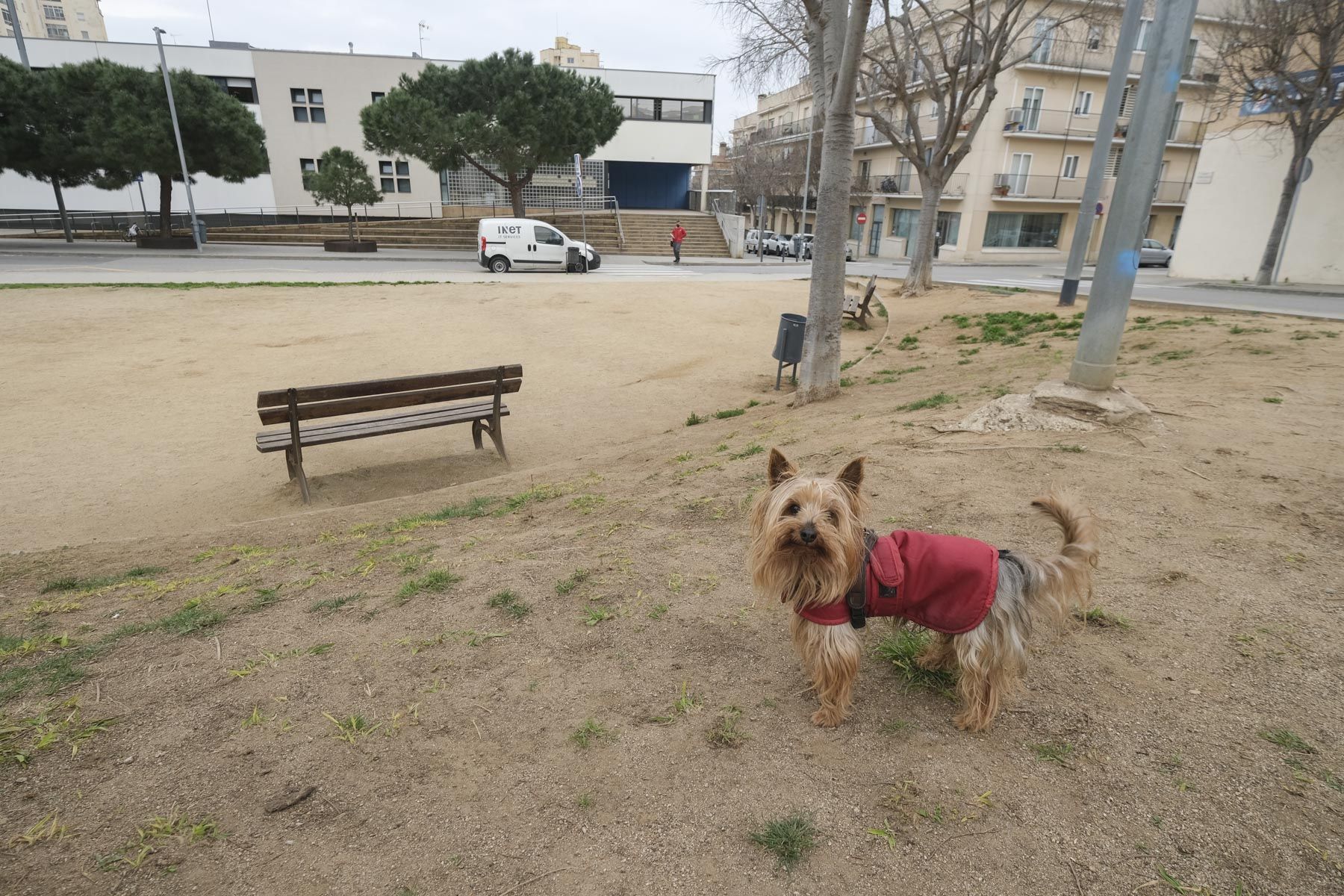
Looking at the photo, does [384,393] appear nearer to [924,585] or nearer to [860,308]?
[924,585]

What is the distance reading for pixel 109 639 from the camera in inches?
136

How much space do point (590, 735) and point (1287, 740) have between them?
262 cm

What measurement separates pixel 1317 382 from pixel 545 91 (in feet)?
116

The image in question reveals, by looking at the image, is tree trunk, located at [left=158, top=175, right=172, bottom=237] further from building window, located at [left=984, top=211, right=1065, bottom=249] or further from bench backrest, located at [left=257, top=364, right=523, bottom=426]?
building window, located at [left=984, top=211, right=1065, bottom=249]

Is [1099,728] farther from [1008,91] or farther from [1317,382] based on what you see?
[1008,91]

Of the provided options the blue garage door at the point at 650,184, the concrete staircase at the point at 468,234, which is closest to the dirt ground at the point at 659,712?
the concrete staircase at the point at 468,234

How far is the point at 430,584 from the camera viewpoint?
158 inches

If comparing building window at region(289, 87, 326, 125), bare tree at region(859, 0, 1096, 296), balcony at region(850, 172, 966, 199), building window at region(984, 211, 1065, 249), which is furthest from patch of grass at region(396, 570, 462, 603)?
building window at region(289, 87, 326, 125)

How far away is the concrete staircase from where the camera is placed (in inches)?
1465

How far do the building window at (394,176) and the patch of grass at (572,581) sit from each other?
46.1 meters

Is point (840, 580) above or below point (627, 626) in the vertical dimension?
above

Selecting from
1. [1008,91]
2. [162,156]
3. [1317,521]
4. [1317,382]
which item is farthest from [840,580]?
[1008,91]

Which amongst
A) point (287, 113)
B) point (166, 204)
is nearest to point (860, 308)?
point (166, 204)

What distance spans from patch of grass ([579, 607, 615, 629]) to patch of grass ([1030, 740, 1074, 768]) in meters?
2.01
